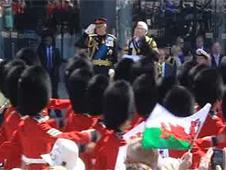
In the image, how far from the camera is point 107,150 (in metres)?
4.75

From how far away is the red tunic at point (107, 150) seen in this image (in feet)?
15.5

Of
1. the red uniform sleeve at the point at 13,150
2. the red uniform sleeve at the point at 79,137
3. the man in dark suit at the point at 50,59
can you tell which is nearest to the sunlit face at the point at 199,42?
the man in dark suit at the point at 50,59

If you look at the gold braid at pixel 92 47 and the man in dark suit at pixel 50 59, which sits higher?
the gold braid at pixel 92 47

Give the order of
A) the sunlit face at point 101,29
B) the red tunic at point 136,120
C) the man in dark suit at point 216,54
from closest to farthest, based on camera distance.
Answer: the red tunic at point 136,120, the sunlit face at point 101,29, the man in dark suit at point 216,54

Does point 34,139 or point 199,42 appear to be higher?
point 34,139

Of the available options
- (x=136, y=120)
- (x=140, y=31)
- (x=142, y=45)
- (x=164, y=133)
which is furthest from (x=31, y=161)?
(x=140, y=31)

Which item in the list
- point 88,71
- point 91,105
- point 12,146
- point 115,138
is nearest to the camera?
point 115,138

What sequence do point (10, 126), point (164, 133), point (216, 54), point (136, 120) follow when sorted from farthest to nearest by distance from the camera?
point (216, 54), point (10, 126), point (136, 120), point (164, 133)

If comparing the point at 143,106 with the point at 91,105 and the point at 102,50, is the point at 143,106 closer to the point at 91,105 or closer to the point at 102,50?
the point at 91,105

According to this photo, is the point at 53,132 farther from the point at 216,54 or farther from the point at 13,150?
the point at 216,54

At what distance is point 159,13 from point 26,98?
19.7 feet

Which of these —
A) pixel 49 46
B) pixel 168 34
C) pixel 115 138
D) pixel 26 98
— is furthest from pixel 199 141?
pixel 168 34

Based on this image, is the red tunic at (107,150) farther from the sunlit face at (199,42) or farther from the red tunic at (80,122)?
the sunlit face at (199,42)

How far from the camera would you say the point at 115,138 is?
4.80 m
